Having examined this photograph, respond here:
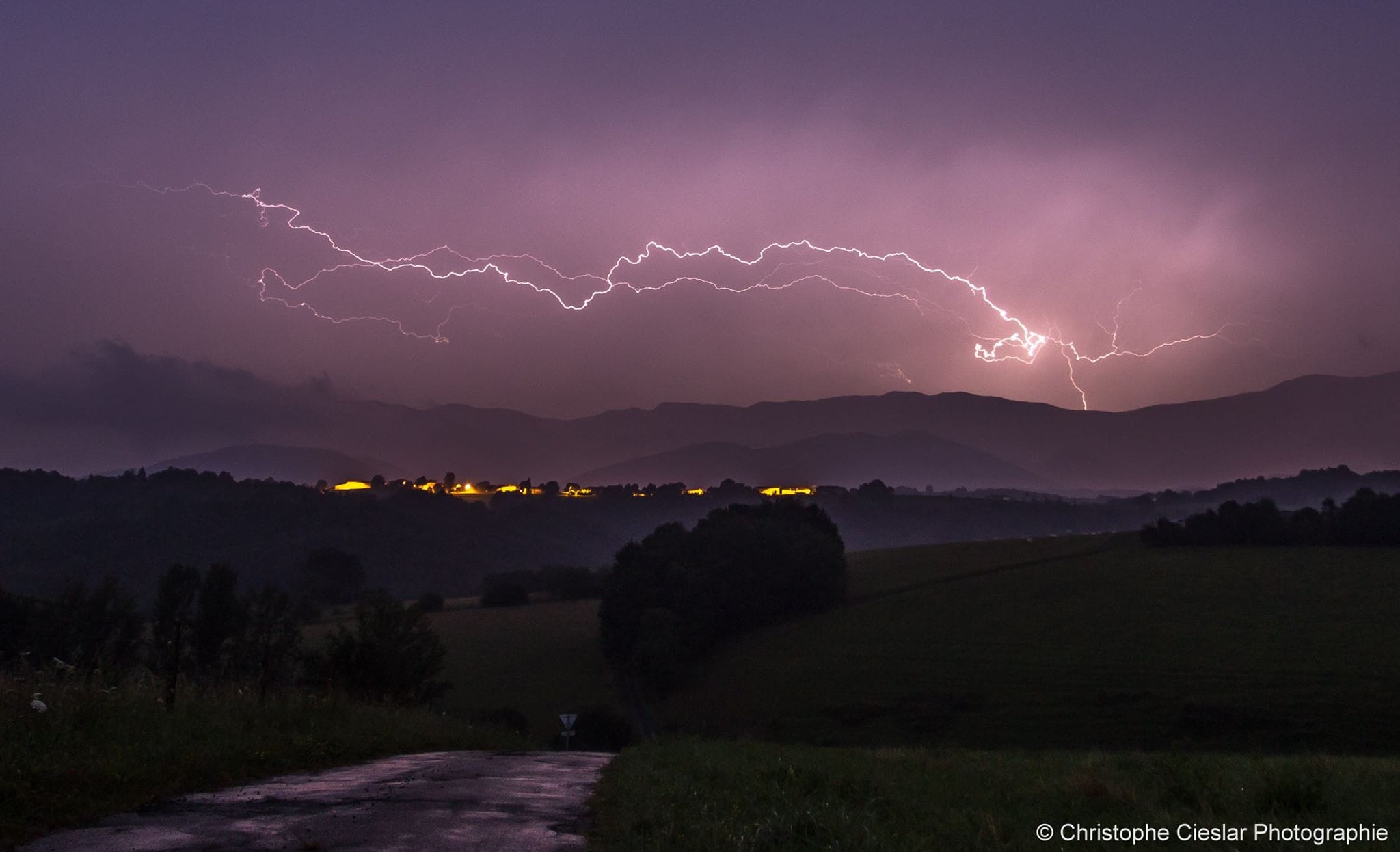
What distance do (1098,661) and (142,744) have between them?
5137 centimetres

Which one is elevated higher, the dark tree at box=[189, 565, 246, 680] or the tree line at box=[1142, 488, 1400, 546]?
the tree line at box=[1142, 488, 1400, 546]

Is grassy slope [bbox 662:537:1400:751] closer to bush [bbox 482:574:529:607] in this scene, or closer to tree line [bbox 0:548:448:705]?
tree line [bbox 0:548:448:705]

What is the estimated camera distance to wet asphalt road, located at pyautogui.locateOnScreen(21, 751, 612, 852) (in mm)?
6496

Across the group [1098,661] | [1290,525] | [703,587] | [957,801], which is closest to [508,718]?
[703,587]

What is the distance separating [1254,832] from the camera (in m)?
6.61

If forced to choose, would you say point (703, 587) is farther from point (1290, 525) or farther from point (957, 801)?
point (957, 801)

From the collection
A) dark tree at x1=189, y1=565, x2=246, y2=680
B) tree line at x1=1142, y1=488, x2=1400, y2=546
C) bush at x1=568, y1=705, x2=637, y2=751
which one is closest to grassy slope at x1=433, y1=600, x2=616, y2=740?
bush at x1=568, y1=705, x2=637, y2=751

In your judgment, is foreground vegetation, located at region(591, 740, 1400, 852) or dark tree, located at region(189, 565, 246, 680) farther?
dark tree, located at region(189, 565, 246, 680)

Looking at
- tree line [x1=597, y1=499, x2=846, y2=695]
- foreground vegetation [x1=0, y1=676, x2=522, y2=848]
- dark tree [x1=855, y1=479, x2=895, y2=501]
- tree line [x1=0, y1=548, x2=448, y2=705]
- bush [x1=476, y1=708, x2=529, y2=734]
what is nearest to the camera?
foreground vegetation [x1=0, y1=676, x2=522, y2=848]

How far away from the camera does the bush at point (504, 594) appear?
309ft

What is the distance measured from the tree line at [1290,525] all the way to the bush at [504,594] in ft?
194

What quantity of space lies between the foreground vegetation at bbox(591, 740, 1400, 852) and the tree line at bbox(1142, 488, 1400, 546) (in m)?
74.0

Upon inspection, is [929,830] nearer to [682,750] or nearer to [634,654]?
[682,750]

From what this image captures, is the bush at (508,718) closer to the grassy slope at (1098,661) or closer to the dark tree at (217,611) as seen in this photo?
the grassy slope at (1098,661)
